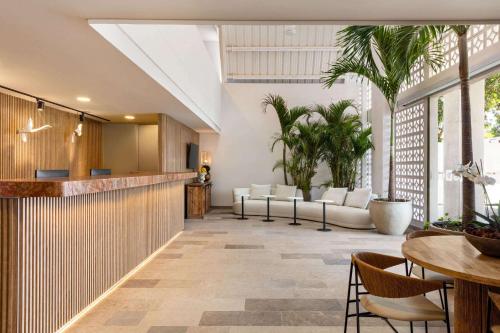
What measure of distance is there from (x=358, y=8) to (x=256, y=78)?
821cm

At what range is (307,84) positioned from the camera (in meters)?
10.1

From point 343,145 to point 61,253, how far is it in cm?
742

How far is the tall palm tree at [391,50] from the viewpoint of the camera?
14.8 feet

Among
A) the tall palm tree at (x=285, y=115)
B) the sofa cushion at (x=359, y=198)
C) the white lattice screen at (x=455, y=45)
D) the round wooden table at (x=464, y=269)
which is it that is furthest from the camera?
the tall palm tree at (x=285, y=115)

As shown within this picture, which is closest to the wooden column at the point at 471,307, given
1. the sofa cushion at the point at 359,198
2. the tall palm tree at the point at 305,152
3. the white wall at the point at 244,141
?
the sofa cushion at the point at 359,198

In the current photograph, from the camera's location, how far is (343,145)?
344 inches

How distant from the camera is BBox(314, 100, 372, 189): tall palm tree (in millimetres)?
8602

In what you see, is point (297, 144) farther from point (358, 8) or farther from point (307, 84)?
point (358, 8)

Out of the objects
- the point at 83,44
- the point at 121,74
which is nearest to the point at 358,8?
the point at 83,44

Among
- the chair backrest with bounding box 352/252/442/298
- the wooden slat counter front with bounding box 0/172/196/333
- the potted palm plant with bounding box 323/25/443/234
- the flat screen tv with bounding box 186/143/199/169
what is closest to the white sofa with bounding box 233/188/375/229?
the potted palm plant with bounding box 323/25/443/234

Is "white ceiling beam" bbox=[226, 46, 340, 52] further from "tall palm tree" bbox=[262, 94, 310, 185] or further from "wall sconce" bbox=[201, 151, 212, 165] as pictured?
"wall sconce" bbox=[201, 151, 212, 165]

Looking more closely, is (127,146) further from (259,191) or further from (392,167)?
(392,167)

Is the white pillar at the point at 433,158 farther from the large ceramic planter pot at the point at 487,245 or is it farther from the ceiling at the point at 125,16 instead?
the large ceramic planter pot at the point at 487,245

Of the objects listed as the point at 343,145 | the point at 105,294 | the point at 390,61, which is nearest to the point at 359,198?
the point at 343,145
